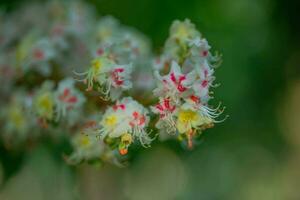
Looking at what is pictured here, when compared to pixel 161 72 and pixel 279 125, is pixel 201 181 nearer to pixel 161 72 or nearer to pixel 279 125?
pixel 279 125

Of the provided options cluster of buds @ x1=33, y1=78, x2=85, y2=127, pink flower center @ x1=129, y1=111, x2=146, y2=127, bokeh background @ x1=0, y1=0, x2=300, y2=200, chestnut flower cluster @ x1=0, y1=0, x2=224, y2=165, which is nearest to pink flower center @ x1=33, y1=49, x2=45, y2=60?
chestnut flower cluster @ x1=0, y1=0, x2=224, y2=165

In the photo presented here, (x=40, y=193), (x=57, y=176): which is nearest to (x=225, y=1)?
(x=57, y=176)

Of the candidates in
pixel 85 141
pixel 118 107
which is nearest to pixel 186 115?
pixel 118 107

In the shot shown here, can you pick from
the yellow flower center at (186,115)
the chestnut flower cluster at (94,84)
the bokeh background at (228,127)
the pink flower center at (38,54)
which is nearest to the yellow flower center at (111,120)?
the chestnut flower cluster at (94,84)

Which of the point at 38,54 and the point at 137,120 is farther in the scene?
the point at 38,54

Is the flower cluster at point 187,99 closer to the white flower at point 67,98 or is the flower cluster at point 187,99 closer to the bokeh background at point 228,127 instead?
the white flower at point 67,98

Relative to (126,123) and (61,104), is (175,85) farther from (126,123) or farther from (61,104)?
(61,104)
